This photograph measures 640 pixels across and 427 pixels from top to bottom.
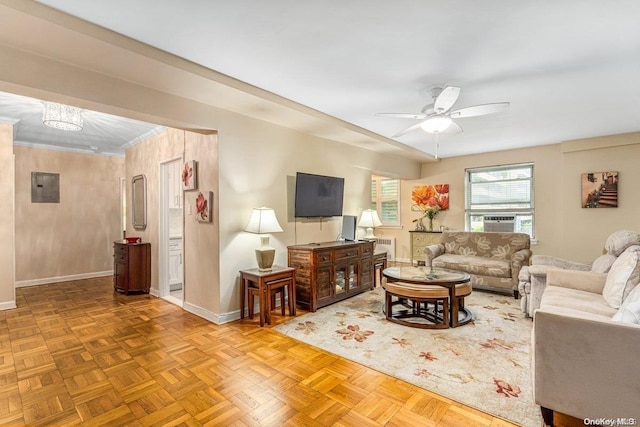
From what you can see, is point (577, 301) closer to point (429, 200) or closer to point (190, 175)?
point (190, 175)

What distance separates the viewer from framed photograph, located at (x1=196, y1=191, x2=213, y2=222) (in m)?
3.60

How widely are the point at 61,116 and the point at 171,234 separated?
2279 millimetres

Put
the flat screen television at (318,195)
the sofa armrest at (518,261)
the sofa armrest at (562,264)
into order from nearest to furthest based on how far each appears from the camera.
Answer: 1. the sofa armrest at (562,264)
2. the flat screen television at (318,195)
3. the sofa armrest at (518,261)

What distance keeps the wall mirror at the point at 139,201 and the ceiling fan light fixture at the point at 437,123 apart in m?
4.37

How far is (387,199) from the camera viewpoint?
8.16 metres

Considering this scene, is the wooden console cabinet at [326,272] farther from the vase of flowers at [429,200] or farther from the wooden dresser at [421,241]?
the vase of flowers at [429,200]

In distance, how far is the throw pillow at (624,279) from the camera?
97.6 inches

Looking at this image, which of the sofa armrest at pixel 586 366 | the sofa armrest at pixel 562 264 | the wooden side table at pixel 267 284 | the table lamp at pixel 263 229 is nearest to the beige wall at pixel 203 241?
the wooden side table at pixel 267 284

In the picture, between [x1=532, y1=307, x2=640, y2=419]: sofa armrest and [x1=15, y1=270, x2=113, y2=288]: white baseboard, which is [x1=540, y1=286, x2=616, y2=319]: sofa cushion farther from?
[x1=15, y1=270, x2=113, y2=288]: white baseboard

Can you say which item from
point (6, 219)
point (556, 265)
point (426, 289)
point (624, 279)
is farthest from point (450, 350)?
point (6, 219)

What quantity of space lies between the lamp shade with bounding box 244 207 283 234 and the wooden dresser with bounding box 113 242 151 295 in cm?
229

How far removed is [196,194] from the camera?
3859 millimetres

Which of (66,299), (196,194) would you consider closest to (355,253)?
(196,194)

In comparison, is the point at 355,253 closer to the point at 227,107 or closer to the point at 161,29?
the point at 227,107
